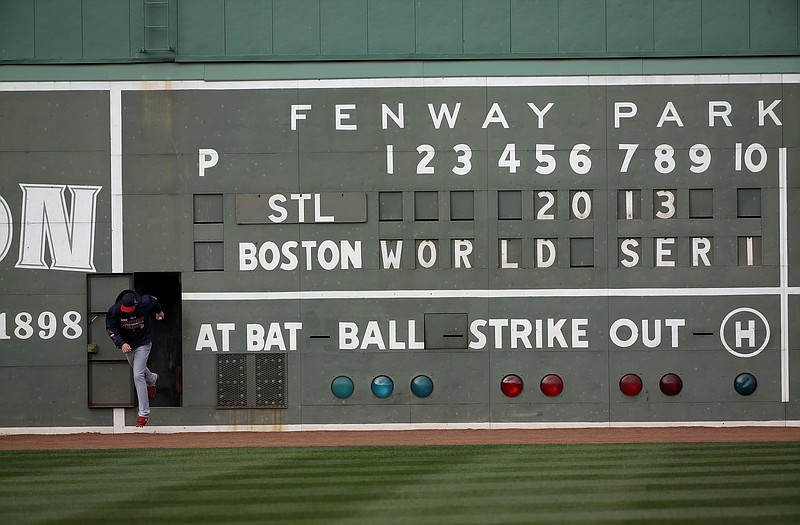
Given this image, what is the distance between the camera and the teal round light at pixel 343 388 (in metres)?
13.9

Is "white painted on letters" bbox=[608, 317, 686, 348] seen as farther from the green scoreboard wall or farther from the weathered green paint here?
the weathered green paint

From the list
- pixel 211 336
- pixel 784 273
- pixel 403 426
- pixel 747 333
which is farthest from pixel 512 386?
pixel 211 336

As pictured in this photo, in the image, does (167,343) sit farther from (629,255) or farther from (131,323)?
(629,255)

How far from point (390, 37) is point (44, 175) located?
4.35 meters

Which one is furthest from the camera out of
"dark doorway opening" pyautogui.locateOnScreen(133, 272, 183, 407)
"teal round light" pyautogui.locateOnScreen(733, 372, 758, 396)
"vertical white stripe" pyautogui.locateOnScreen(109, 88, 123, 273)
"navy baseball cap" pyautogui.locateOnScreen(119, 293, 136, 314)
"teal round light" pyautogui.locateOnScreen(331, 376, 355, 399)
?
"dark doorway opening" pyautogui.locateOnScreen(133, 272, 183, 407)

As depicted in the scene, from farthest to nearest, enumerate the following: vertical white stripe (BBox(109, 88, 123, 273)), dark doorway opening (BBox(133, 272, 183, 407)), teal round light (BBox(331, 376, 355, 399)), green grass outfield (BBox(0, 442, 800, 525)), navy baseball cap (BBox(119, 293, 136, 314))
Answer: dark doorway opening (BBox(133, 272, 183, 407)), vertical white stripe (BBox(109, 88, 123, 273)), teal round light (BBox(331, 376, 355, 399)), navy baseball cap (BBox(119, 293, 136, 314)), green grass outfield (BBox(0, 442, 800, 525))

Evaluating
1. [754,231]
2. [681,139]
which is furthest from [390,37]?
[754,231]

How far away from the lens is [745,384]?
13.8 meters

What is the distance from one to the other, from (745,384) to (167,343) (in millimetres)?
7389

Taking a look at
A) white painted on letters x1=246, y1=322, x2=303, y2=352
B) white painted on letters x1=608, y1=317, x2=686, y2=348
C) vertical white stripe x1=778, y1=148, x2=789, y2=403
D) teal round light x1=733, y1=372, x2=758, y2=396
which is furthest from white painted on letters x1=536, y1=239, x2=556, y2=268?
white painted on letters x1=246, y1=322, x2=303, y2=352

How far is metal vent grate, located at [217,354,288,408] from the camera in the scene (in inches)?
550

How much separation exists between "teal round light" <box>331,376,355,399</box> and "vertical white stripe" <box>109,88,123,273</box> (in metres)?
2.86

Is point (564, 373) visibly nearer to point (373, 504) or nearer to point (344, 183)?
point (344, 183)

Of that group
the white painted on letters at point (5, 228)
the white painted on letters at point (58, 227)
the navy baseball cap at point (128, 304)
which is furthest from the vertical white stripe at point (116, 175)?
the white painted on letters at point (5, 228)
